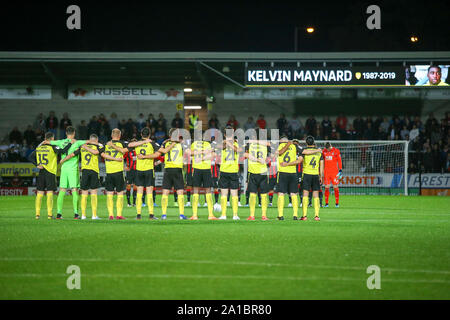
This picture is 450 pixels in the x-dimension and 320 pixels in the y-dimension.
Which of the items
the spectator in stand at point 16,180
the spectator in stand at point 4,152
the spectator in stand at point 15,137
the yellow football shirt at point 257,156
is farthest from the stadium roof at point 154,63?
the yellow football shirt at point 257,156

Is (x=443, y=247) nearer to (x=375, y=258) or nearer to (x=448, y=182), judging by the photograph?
(x=375, y=258)

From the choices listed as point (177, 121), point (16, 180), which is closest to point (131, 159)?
point (16, 180)

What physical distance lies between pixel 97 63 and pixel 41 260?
2516 cm

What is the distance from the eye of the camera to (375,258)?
9.07 metres

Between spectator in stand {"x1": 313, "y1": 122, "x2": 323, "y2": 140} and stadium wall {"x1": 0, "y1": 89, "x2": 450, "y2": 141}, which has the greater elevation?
stadium wall {"x1": 0, "y1": 89, "x2": 450, "y2": 141}

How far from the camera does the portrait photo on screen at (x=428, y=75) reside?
27.3 meters

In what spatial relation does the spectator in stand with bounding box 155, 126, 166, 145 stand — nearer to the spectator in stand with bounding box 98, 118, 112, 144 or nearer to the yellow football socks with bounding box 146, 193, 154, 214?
the spectator in stand with bounding box 98, 118, 112, 144

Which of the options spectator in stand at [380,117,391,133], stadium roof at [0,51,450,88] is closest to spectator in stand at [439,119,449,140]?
spectator in stand at [380,117,391,133]

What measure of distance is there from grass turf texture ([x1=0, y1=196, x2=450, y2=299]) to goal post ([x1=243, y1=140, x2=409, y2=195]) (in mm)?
16123

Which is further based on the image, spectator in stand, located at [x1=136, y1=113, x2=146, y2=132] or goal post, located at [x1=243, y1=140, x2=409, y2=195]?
spectator in stand, located at [x1=136, y1=113, x2=146, y2=132]

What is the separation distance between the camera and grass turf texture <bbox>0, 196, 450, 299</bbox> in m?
6.85

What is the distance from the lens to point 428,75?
27.5 meters

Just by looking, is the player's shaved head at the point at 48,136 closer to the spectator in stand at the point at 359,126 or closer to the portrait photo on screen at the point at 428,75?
the portrait photo on screen at the point at 428,75
